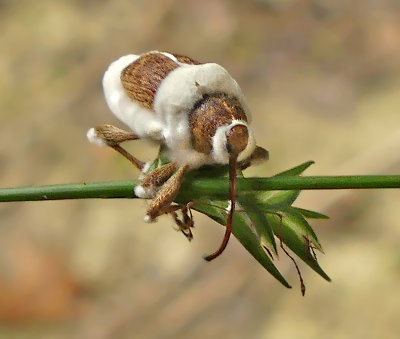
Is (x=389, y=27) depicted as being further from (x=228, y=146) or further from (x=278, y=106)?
(x=228, y=146)

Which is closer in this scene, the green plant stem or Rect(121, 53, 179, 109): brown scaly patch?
the green plant stem

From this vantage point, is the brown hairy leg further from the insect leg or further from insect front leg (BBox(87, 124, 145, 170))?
the insect leg

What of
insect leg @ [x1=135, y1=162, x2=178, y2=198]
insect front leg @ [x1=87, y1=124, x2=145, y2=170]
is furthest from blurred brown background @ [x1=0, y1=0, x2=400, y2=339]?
insect leg @ [x1=135, y1=162, x2=178, y2=198]

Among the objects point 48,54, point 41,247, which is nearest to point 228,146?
point 41,247

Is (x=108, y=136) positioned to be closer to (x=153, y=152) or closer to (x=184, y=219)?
(x=184, y=219)

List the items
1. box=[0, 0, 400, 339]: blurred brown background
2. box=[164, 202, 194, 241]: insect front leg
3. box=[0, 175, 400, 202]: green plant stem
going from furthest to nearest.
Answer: box=[0, 0, 400, 339]: blurred brown background → box=[164, 202, 194, 241]: insect front leg → box=[0, 175, 400, 202]: green plant stem

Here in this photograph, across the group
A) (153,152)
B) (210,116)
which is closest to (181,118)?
(210,116)
